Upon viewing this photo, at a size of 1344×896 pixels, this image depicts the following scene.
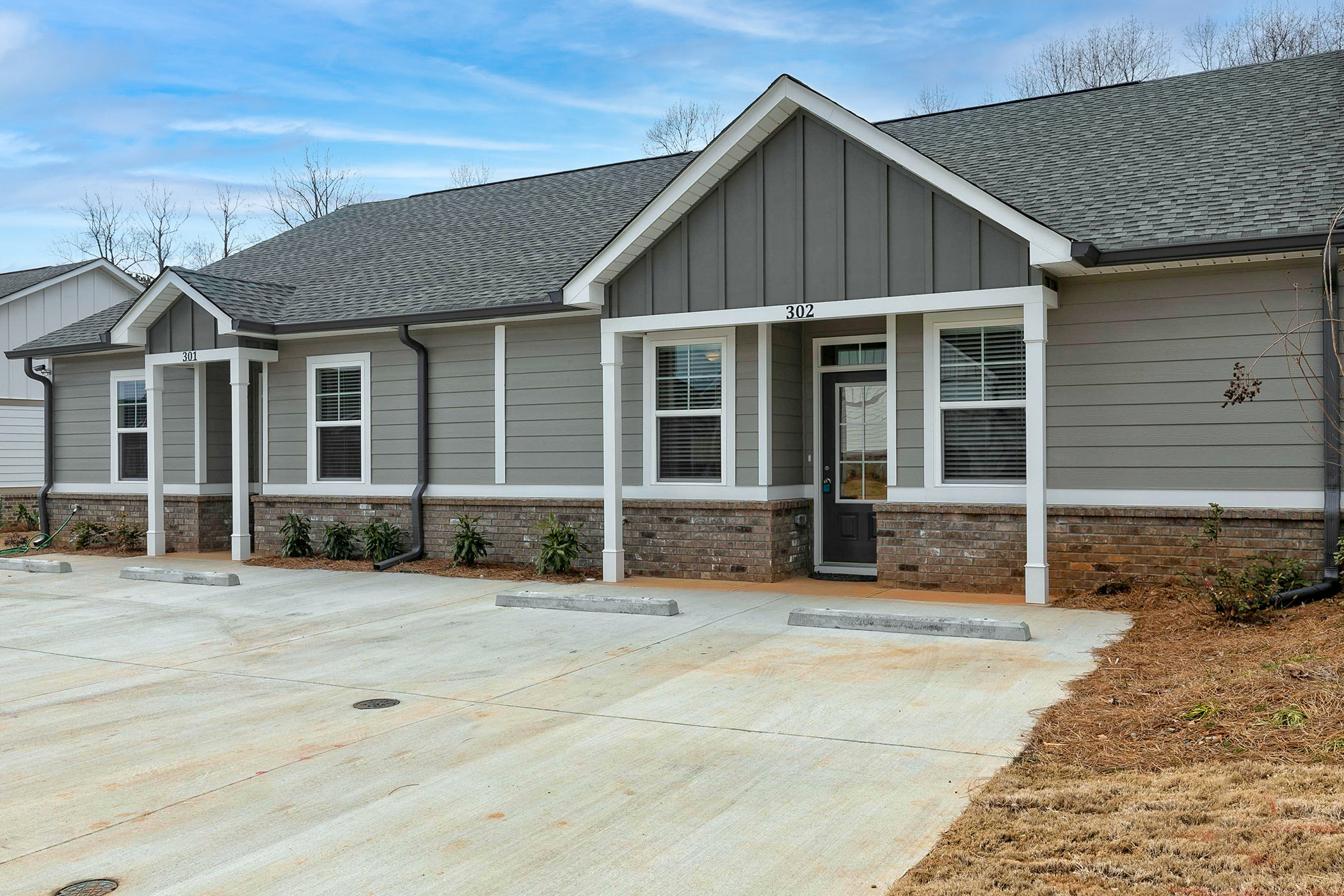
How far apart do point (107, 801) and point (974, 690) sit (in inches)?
192

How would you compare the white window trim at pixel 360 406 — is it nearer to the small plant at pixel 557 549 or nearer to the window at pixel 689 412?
the small plant at pixel 557 549

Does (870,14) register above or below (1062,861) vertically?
above

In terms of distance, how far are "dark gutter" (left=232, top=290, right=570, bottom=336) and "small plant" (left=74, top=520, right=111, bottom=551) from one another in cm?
523

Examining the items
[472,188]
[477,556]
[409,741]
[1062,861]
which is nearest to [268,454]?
[477,556]

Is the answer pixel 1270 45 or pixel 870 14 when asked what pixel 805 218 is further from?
pixel 1270 45

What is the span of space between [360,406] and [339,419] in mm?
441

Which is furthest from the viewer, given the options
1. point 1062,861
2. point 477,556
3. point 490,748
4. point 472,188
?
point 472,188

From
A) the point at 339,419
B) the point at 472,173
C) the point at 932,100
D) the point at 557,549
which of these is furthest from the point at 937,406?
the point at 472,173

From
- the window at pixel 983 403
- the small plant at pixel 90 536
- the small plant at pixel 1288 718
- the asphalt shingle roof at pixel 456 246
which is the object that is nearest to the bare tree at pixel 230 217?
the asphalt shingle roof at pixel 456 246

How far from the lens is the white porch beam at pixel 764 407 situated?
38.8 feet

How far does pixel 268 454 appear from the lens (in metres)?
15.6

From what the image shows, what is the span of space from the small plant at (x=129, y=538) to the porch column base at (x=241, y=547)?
8.23ft

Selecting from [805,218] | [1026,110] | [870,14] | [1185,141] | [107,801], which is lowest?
[107,801]

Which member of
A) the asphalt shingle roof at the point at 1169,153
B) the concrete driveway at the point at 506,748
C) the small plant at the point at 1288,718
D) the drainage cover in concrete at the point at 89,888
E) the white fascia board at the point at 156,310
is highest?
the asphalt shingle roof at the point at 1169,153
